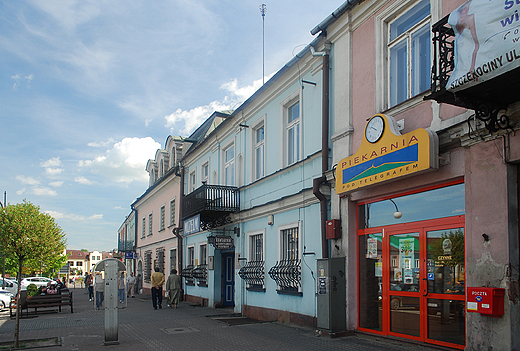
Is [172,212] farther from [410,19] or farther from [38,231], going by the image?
[410,19]

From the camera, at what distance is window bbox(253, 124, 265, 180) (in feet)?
49.6

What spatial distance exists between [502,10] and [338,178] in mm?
4987

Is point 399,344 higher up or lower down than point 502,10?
lower down

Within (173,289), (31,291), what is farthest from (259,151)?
(31,291)

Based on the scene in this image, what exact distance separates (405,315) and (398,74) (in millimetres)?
4457

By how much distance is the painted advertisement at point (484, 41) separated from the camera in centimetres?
525

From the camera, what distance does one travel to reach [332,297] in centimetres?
968

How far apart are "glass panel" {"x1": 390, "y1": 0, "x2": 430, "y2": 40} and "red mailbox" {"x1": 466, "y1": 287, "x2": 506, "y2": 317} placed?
15.8 ft

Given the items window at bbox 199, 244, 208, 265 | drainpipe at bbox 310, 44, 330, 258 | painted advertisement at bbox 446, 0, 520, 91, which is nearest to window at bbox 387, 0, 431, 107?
drainpipe at bbox 310, 44, 330, 258

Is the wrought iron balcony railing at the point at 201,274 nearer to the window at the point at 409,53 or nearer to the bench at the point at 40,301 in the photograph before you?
the bench at the point at 40,301

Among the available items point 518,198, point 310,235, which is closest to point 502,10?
point 518,198

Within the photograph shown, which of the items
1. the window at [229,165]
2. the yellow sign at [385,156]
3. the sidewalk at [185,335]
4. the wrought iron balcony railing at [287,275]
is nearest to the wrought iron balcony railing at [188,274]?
the sidewalk at [185,335]

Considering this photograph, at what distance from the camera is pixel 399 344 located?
8.51 meters

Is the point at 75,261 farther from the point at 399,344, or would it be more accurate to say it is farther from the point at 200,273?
the point at 399,344
